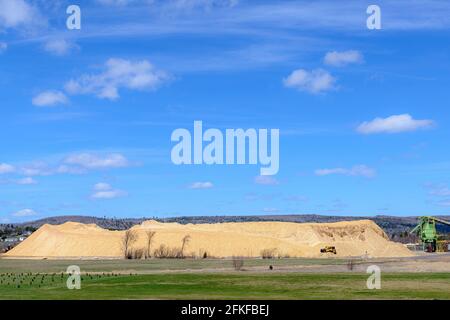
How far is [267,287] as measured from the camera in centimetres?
5044

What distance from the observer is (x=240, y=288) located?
4928 cm

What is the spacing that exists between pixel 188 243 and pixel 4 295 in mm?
117018

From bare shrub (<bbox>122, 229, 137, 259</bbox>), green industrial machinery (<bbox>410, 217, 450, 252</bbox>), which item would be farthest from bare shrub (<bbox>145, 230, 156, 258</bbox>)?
green industrial machinery (<bbox>410, 217, 450, 252</bbox>)

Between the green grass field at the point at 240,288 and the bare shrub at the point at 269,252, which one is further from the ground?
the bare shrub at the point at 269,252

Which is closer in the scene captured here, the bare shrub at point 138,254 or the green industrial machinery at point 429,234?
the bare shrub at point 138,254

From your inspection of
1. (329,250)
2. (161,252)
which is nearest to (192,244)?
(161,252)

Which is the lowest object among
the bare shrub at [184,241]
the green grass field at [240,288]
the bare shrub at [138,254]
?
the green grass field at [240,288]

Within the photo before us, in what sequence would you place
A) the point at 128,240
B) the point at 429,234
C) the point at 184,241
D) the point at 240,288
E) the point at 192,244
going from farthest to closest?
the point at 429,234 < the point at 128,240 < the point at 184,241 < the point at 192,244 < the point at 240,288

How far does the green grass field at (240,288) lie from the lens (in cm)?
4338

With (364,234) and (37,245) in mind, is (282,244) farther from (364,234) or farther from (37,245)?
(37,245)

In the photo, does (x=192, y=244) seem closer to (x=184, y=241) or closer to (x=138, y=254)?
(x=184, y=241)

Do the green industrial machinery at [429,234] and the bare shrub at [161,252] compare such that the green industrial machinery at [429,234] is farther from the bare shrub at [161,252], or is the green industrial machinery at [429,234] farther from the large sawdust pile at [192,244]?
the bare shrub at [161,252]

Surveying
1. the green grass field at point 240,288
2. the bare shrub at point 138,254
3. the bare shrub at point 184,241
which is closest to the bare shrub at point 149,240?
the bare shrub at point 138,254
